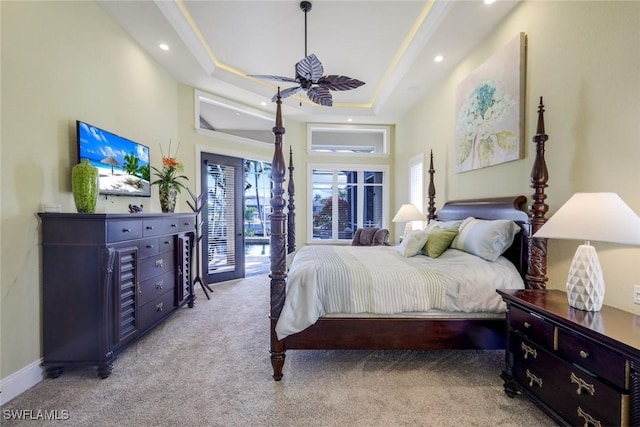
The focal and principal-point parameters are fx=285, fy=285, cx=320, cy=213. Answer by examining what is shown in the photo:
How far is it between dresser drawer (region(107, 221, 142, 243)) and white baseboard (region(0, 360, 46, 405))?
103 cm

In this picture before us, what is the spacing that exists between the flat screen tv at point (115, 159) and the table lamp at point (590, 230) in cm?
362

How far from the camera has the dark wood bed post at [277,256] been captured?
2.15m

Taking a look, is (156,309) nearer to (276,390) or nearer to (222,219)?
(276,390)

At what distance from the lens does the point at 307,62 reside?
2.80 m

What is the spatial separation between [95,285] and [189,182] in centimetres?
266

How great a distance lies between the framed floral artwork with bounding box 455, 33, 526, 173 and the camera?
2635mm

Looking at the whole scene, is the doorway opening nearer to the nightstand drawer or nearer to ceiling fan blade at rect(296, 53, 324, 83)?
ceiling fan blade at rect(296, 53, 324, 83)

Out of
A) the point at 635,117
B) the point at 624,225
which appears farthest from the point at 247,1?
the point at 624,225

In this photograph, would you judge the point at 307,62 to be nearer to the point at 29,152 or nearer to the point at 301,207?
the point at 29,152

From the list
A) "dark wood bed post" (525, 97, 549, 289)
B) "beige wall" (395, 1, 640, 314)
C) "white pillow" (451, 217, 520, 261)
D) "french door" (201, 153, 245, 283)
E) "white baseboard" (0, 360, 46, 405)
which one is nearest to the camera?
"beige wall" (395, 1, 640, 314)

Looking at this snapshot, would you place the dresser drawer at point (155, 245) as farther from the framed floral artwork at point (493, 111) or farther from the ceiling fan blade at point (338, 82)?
the framed floral artwork at point (493, 111)

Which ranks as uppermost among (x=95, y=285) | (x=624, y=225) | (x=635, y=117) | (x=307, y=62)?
(x=307, y=62)

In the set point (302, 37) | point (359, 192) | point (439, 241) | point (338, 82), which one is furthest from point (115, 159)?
point (359, 192)

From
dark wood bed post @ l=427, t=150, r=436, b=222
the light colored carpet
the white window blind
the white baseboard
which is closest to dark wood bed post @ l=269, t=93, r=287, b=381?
the light colored carpet
